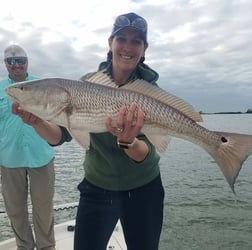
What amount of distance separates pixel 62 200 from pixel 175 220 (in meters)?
4.46

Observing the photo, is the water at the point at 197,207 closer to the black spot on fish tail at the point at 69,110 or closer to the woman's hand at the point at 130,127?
the black spot on fish tail at the point at 69,110

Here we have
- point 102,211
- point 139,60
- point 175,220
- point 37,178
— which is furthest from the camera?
point 175,220

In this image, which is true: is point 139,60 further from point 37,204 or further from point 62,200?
point 62,200

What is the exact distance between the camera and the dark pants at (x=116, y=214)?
11.8 feet

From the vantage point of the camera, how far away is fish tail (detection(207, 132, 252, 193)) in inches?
130

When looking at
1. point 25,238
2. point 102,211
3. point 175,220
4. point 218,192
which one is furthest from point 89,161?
point 218,192

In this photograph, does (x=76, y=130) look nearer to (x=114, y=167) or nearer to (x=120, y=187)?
(x=114, y=167)

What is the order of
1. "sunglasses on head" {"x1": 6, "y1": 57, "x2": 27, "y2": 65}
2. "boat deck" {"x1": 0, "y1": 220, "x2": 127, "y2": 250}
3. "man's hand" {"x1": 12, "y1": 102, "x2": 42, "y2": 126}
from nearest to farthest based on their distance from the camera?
"man's hand" {"x1": 12, "y1": 102, "x2": 42, "y2": 126}
"sunglasses on head" {"x1": 6, "y1": 57, "x2": 27, "y2": 65}
"boat deck" {"x1": 0, "y1": 220, "x2": 127, "y2": 250}

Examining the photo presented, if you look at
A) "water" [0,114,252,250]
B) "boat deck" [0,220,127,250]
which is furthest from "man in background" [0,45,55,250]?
"water" [0,114,252,250]

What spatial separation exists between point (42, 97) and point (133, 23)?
1.22m

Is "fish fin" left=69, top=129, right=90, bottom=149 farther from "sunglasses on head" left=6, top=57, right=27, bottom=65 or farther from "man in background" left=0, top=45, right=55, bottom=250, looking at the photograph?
"sunglasses on head" left=6, top=57, right=27, bottom=65

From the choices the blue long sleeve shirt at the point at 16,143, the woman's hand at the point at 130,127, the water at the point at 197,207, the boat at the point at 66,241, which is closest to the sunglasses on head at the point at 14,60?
the blue long sleeve shirt at the point at 16,143

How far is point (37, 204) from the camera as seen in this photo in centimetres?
609

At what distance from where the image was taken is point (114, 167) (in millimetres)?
3609
